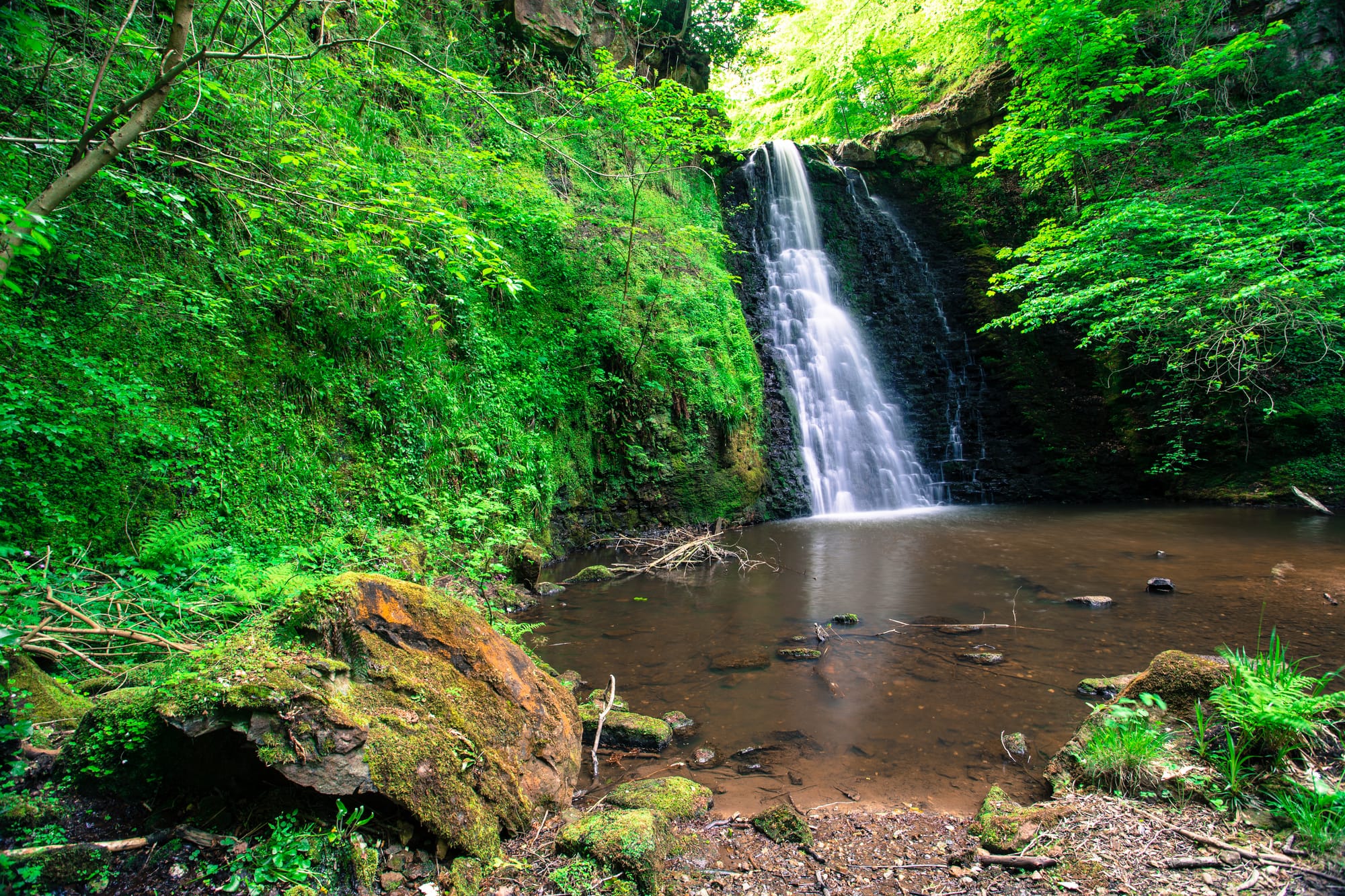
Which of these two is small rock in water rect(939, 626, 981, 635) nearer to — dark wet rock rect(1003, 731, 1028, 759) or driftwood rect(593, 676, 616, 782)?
dark wet rock rect(1003, 731, 1028, 759)

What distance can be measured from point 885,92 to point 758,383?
A: 13627mm

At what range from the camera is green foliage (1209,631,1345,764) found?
7.82 feet

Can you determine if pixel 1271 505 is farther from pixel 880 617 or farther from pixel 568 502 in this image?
pixel 568 502

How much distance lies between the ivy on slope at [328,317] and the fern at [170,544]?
0.17 metres

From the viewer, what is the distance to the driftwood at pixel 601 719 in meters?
3.61

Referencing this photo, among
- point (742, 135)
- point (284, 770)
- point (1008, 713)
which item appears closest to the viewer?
point (284, 770)

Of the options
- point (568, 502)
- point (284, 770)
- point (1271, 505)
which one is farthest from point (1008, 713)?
point (1271, 505)

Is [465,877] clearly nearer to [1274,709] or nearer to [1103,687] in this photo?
[1274,709]

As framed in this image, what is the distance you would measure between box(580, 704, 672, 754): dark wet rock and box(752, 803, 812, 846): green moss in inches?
41.6

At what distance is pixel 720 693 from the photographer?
4617 millimetres

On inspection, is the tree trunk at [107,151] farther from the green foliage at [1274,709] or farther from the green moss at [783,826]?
the green foliage at [1274,709]

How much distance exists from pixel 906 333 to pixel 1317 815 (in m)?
15.2

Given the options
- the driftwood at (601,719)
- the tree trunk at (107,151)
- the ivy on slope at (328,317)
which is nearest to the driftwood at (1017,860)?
the driftwood at (601,719)

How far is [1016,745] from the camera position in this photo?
3.65 m
